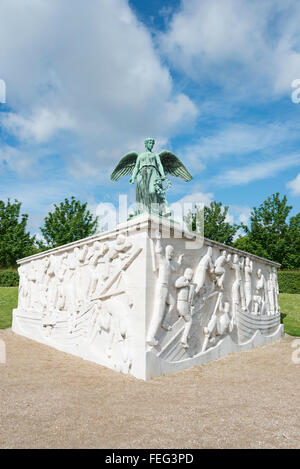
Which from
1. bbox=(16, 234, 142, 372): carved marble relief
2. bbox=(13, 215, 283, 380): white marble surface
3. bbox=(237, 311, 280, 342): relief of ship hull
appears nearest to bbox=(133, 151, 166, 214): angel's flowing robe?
bbox=(13, 215, 283, 380): white marble surface

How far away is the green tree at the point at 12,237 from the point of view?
27.7 metres

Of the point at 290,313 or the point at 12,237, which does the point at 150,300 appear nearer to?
the point at 290,313

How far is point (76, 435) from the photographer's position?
12.2ft

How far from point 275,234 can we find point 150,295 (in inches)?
844

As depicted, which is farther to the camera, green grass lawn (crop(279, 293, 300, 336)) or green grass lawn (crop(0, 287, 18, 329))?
green grass lawn (crop(0, 287, 18, 329))

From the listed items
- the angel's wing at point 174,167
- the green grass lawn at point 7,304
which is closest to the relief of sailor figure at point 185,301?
the angel's wing at point 174,167

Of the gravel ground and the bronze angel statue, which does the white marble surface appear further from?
the bronze angel statue

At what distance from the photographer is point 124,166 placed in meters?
9.53

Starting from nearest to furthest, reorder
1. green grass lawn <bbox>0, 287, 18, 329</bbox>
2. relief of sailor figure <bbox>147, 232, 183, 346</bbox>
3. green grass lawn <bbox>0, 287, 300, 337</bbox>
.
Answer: relief of sailor figure <bbox>147, 232, 183, 346</bbox>, green grass lawn <bbox>0, 287, 300, 337</bbox>, green grass lawn <bbox>0, 287, 18, 329</bbox>

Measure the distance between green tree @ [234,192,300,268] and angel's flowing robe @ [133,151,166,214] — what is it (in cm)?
1823

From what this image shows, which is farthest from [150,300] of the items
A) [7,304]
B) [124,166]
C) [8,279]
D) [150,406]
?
[8,279]

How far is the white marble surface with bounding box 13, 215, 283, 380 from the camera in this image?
650 centimetres

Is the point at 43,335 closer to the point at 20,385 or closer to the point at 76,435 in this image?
the point at 20,385
